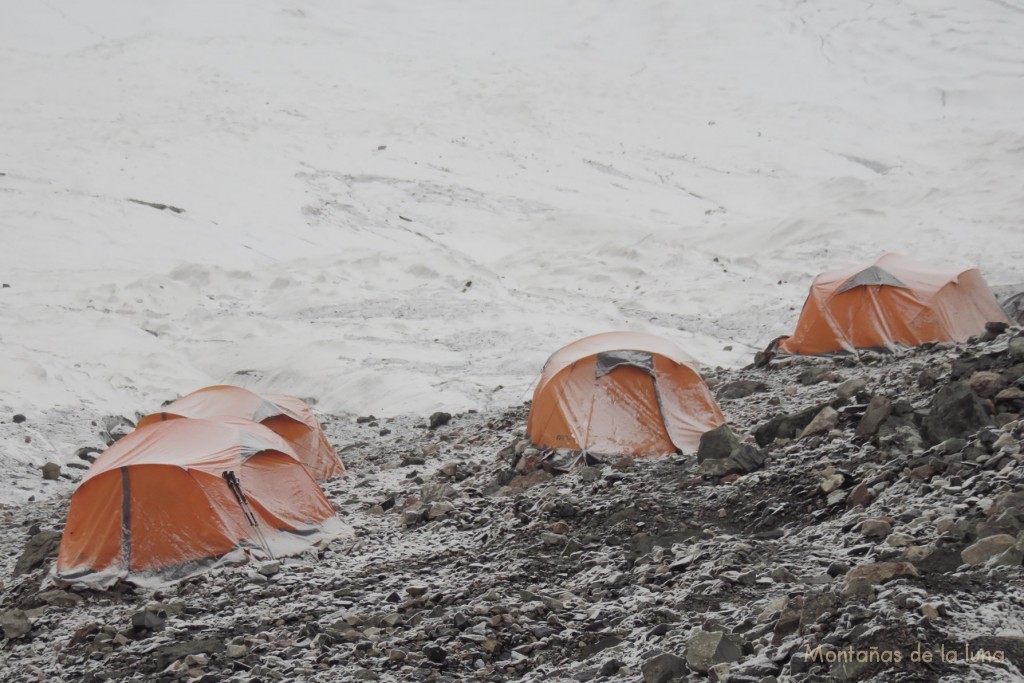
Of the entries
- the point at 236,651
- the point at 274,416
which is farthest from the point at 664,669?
the point at 274,416

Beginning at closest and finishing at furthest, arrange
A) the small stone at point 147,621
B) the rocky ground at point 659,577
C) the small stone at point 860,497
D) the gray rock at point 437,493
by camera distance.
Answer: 1. the rocky ground at point 659,577
2. the small stone at point 860,497
3. the small stone at point 147,621
4. the gray rock at point 437,493

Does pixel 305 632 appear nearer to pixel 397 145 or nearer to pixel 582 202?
pixel 582 202

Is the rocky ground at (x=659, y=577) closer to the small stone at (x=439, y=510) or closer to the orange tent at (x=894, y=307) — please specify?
the small stone at (x=439, y=510)

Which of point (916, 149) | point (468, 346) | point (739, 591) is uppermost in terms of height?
point (916, 149)

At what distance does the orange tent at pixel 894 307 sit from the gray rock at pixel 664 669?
10715 mm

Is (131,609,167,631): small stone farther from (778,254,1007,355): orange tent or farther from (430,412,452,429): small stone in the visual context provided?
(778,254,1007,355): orange tent

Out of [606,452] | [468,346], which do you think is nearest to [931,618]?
[606,452]

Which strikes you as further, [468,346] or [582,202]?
[582,202]

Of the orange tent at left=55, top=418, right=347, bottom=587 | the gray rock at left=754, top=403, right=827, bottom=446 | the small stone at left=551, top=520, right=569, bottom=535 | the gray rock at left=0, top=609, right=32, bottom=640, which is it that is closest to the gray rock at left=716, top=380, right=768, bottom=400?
the gray rock at left=754, top=403, right=827, bottom=446

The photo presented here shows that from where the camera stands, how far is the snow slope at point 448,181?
779 inches

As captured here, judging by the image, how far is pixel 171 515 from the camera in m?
9.66

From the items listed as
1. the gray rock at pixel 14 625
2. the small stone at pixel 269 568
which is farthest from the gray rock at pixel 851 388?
the gray rock at pixel 14 625

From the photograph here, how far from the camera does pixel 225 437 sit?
10641 mm

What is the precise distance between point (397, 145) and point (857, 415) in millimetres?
28111
